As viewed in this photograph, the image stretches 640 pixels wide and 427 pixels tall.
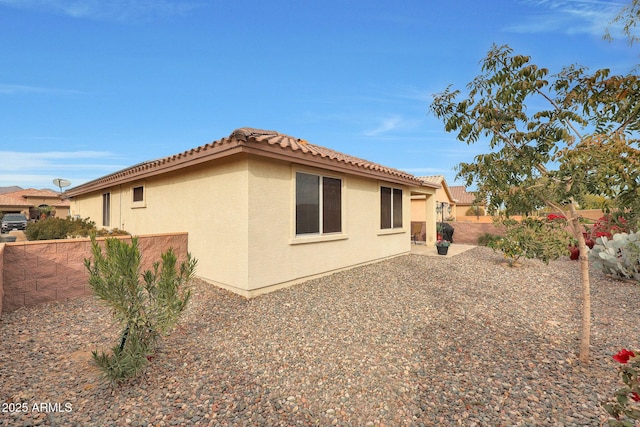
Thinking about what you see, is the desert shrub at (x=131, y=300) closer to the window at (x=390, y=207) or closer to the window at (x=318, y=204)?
the window at (x=318, y=204)

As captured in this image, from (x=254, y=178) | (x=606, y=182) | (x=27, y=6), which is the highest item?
(x=27, y=6)

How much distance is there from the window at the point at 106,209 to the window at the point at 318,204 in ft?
33.3

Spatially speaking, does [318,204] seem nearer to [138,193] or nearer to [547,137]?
[547,137]

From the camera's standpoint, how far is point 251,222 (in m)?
5.91

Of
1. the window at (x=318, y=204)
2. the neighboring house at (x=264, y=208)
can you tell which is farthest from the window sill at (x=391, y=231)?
the window at (x=318, y=204)

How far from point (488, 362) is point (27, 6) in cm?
1285

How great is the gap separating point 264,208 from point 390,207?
5716 mm

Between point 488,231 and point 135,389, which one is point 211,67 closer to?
point 135,389

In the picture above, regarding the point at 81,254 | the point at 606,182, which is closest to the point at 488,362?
the point at 606,182

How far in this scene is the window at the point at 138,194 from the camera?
32.0ft

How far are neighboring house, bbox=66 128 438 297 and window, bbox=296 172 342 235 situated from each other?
3cm

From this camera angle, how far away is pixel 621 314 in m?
5.53

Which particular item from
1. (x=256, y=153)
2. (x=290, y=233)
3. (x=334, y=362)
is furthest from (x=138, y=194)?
(x=334, y=362)

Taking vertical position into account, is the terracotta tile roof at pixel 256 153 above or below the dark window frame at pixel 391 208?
above
